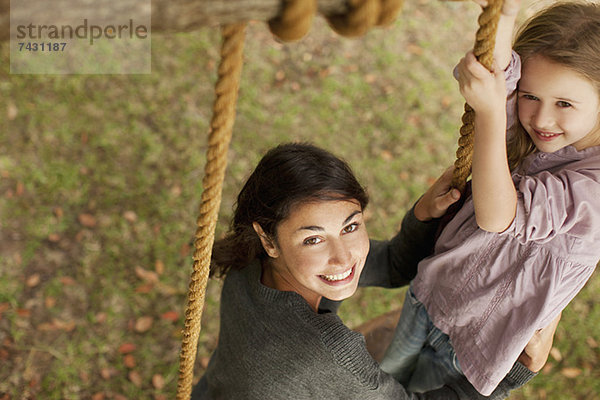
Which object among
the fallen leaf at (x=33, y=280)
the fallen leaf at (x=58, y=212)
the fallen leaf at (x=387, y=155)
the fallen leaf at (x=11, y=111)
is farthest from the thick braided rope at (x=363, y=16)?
the fallen leaf at (x=11, y=111)

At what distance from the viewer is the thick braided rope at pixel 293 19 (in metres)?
0.84

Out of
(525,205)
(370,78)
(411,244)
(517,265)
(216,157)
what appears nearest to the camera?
(216,157)

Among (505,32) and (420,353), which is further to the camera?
(420,353)

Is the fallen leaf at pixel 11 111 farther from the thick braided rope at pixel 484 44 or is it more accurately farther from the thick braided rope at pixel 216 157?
the thick braided rope at pixel 484 44

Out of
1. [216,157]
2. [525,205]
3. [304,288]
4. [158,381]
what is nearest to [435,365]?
[304,288]

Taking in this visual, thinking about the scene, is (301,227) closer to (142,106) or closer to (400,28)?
(142,106)

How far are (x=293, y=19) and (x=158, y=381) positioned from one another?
275 centimetres

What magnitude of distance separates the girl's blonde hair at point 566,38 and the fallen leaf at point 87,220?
2.95 m

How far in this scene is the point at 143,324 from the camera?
10.7 feet

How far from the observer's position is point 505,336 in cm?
160

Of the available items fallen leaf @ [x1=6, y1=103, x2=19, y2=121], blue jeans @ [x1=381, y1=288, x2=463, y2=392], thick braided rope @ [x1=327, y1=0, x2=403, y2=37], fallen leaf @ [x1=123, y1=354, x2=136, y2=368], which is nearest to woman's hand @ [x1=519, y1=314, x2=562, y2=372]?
blue jeans @ [x1=381, y1=288, x2=463, y2=392]

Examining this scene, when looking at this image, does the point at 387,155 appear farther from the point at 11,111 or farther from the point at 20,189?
the point at 11,111

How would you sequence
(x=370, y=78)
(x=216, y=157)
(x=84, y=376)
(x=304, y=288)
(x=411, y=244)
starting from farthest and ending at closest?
(x=370, y=78), (x=84, y=376), (x=411, y=244), (x=304, y=288), (x=216, y=157)

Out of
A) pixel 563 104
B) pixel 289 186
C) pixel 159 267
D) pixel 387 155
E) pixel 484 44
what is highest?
pixel 484 44
